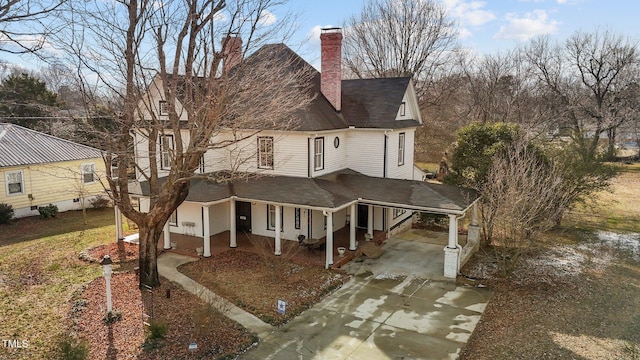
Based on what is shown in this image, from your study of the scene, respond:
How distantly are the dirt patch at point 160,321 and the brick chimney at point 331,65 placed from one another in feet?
38.0

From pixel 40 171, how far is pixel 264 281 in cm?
Answer: 1704

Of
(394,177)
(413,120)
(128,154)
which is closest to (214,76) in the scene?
(128,154)

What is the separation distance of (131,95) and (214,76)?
2.42m

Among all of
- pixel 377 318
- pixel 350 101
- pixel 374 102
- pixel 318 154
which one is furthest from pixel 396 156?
pixel 377 318

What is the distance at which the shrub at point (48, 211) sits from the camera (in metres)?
24.5

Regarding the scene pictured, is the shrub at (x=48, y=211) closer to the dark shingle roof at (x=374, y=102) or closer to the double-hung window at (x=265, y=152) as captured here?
the double-hung window at (x=265, y=152)

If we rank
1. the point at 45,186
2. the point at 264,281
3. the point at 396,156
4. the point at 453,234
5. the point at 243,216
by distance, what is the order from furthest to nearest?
1. the point at 45,186
2. the point at 396,156
3. the point at 243,216
4. the point at 453,234
5. the point at 264,281

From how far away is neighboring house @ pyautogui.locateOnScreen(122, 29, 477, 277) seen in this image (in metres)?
17.4

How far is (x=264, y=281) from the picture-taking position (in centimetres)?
1505

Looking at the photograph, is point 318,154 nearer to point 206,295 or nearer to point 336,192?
point 336,192

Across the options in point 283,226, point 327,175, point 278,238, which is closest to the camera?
point 278,238

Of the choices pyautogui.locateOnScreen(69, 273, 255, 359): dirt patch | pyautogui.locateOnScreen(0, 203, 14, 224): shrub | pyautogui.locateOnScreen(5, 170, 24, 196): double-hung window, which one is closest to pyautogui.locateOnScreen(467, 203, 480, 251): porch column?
pyautogui.locateOnScreen(69, 273, 255, 359): dirt patch

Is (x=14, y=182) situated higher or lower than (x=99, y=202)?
higher

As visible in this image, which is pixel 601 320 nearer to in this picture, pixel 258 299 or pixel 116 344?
Answer: pixel 258 299
